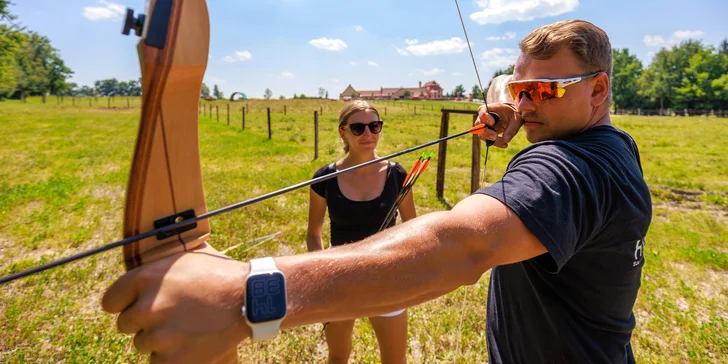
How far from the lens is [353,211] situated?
252 centimetres

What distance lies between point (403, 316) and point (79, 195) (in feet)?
30.3

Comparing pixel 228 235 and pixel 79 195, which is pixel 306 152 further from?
pixel 228 235

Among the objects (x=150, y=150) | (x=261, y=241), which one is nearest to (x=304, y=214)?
(x=261, y=241)

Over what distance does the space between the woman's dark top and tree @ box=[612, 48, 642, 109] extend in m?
78.4

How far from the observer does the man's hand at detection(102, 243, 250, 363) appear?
A: 24.6 inches

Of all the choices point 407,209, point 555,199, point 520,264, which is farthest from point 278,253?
point 555,199

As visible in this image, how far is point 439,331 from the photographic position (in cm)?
357

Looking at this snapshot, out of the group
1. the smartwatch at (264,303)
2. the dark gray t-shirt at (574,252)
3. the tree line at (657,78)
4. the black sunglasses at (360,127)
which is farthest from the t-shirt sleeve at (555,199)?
the tree line at (657,78)

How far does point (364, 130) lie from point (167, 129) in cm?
195

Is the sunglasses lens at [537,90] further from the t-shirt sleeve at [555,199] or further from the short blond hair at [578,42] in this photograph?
the t-shirt sleeve at [555,199]

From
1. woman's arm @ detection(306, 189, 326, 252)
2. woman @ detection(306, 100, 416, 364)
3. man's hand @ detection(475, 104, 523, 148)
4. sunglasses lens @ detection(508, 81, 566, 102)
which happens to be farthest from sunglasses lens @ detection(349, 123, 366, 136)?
sunglasses lens @ detection(508, 81, 566, 102)

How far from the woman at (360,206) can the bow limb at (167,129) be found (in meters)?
1.63

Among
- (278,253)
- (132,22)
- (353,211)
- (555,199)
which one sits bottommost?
(278,253)

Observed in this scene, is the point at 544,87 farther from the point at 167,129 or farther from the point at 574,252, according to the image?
the point at 167,129
